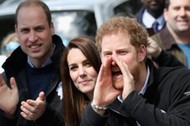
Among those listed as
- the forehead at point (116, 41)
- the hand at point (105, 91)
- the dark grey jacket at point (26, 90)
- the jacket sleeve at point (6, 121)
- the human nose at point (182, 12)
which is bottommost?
the jacket sleeve at point (6, 121)

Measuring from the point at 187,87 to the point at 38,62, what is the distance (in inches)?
63.3

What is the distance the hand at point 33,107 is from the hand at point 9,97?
289mm

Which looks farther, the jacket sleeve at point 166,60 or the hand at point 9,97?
the jacket sleeve at point 166,60

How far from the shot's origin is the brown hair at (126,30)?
3.69 meters

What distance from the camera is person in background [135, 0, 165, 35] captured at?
653cm

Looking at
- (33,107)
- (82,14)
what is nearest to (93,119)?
(33,107)

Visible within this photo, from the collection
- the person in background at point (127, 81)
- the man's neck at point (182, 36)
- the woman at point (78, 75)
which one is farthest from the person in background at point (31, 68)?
the man's neck at point (182, 36)

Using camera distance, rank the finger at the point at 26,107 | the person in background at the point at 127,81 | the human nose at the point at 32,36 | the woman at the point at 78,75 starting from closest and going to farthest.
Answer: the person in background at the point at 127,81 < the finger at the point at 26,107 < the woman at the point at 78,75 < the human nose at the point at 32,36

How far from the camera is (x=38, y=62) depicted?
491cm

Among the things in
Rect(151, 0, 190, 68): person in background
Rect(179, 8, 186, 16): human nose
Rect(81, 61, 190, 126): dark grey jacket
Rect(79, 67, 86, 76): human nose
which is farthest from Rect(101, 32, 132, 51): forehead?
Rect(179, 8, 186, 16): human nose

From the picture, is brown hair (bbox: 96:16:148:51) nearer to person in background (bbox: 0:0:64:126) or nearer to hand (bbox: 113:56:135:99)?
hand (bbox: 113:56:135:99)

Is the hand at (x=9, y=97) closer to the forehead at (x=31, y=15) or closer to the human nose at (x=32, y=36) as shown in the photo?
the human nose at (x=32, y=36)

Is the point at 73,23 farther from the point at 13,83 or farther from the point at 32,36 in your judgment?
the point at 13,83

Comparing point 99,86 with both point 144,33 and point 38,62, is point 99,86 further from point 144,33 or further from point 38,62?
point 38,62
